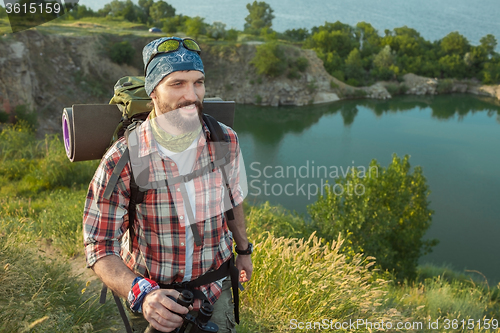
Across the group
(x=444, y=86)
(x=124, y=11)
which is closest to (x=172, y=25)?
(x=124, y=11)

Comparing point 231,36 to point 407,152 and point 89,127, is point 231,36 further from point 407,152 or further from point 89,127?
point 89,127

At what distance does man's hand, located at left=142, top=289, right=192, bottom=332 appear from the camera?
1311 mm

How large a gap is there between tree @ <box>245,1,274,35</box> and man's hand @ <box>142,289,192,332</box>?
205 ft

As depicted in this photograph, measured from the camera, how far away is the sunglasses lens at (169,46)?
1.65 meters

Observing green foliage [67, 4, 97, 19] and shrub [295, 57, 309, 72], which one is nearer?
shrub [295, 57, 309, 72]

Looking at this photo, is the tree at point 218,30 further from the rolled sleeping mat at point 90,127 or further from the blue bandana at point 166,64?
the blue bandana at point 166,64

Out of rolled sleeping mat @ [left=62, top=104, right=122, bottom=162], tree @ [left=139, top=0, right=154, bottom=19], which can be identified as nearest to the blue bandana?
rolled sleeping mat @ [left=62, top=104, right=122, bottom=162]

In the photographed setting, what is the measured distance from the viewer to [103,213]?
58.0 inches

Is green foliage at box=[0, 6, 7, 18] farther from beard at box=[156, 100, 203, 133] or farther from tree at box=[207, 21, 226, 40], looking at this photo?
beard at box=[156, 100, 203, 133]

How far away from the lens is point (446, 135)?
26.1 m

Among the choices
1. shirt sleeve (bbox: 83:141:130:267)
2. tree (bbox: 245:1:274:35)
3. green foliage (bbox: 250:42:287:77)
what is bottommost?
shirt sleeve (bbox: 83:141:130:267)

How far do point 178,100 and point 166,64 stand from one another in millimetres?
160

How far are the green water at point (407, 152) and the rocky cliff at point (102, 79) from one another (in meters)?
2.16

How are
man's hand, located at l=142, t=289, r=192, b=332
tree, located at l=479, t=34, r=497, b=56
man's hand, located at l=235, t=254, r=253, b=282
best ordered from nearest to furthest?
1. man's hand, located at l=142, t=289, r=192, b=332
2. man's hand, located at l=235, t=254, r=253, b=282
3. tree, located at l=479, t=34, r=497, b=56
